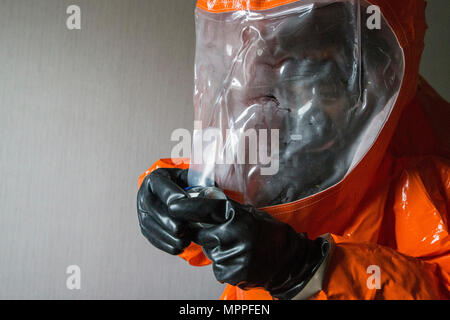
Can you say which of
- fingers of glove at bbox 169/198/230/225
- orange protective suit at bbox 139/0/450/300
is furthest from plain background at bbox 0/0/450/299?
fingers of glove at bbox 169/198/230/225

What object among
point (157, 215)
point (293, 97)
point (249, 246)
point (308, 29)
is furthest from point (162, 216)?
point (308, 29)

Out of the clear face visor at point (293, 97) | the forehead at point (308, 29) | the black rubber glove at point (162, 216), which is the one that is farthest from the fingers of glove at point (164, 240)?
the forehead at point (308, 29)

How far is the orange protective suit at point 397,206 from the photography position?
0.58 metres

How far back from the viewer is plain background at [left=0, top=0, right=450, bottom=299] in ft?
4.02

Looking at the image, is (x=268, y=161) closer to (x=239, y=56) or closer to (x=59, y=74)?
(x=239, y=56)

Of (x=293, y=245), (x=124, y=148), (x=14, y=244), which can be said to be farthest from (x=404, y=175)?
(x=14, y=244)

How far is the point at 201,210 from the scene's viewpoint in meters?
0.54

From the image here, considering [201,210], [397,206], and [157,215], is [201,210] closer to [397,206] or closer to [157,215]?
[157,215]

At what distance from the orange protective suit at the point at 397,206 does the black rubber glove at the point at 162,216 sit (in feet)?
0.57

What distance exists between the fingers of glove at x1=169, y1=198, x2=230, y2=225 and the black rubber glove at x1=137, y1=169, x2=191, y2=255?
0.10ft

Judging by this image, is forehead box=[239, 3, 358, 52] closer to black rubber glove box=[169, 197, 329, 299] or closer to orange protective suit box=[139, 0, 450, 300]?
orange protective suit box=[139, 0, 450, 300]

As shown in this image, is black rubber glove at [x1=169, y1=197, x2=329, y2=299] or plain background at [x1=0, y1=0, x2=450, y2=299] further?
plain background at [x1=0, y1=0, x2=450, y2=299]

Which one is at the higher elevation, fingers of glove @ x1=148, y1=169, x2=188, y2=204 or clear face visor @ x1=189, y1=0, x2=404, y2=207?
clear face visor @ x1=189, y1=0, x2=404, y2=207

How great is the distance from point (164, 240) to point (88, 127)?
79 cm
